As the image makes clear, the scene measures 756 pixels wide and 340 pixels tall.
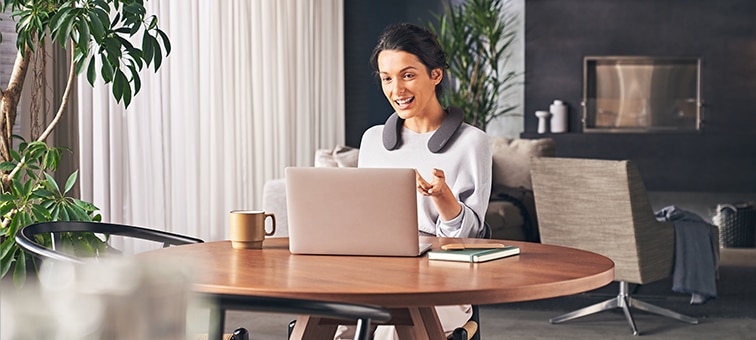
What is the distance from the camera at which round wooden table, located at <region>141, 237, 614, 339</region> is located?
5.32 feet

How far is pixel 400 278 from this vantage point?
1756 mm

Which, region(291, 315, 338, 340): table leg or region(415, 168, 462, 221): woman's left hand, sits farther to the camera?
region(415, 168, 462, 221): woman's left hand

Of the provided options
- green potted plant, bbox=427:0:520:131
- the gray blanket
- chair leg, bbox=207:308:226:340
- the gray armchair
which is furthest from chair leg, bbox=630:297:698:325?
green potted plant, bbox=427:0:520:131

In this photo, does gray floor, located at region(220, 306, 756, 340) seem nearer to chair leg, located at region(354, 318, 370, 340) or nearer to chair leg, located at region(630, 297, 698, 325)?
chair leg, located at region(630, 297, 698, 325)

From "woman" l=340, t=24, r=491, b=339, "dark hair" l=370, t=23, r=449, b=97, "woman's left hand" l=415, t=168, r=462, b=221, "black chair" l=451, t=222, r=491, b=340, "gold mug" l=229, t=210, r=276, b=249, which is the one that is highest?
"dark hair" l=370, t=23, r=449, b=97

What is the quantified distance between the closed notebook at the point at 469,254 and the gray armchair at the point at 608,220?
2.48 meters

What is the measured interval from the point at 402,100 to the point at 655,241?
2.28 meters

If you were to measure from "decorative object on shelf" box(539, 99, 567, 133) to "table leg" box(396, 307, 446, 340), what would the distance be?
6.95 metres

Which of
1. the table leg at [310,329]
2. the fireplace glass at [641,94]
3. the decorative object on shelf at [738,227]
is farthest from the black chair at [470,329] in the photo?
the fireplace glass at [641,94]

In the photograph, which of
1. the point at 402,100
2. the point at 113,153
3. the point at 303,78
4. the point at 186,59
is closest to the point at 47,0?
the point at 402,100

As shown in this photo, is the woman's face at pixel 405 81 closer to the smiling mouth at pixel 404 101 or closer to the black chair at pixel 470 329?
the smiling mouth at pixel 404 101

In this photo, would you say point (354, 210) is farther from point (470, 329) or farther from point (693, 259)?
point (693, 259)

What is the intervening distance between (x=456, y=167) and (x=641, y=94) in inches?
255

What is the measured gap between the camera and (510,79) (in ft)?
30.1
